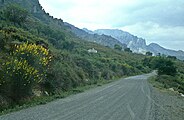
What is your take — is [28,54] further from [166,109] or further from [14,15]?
[14,15]

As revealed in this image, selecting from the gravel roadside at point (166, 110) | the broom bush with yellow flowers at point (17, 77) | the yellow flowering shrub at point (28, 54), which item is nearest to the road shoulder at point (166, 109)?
the gravel roadside at point (166, 110)

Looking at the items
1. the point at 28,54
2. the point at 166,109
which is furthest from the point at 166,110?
the point at 28,54

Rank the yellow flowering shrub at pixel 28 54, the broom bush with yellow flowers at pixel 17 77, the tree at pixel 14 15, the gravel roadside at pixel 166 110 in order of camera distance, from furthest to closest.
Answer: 1. the tree at pixel 14 15
2. the yellow flowering shrub at pixel 28 54
3. the broom bush with yellow flowers at pixel 17 77
4. the gravel roadside at pixel 166 110

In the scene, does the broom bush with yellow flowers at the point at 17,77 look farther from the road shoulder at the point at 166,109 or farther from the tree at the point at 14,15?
the tree at the point at 14,15

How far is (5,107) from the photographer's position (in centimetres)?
1777

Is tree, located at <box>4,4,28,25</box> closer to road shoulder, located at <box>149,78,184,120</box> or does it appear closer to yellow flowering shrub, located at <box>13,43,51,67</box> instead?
yellow flowering shrub, located at <box>13,43,51,67</box>

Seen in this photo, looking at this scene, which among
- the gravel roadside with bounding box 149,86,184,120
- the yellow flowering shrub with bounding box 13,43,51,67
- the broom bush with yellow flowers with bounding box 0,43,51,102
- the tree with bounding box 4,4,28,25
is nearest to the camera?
the gravel roadside with bounding box 149,86,184,120

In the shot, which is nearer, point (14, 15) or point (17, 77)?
point (17, 77)

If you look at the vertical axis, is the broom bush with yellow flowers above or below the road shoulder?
above

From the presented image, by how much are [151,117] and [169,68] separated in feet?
250

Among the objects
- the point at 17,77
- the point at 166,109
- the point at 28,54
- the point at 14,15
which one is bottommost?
the point at 166,109

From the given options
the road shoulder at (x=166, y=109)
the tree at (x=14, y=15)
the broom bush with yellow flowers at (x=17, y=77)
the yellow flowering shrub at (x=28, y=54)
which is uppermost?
the tree at (x=14, y=15)

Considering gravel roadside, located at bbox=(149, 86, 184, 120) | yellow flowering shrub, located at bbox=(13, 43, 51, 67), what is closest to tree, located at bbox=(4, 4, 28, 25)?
yellow flowering shrub, located at bbox=(13, 43, 51, 67)

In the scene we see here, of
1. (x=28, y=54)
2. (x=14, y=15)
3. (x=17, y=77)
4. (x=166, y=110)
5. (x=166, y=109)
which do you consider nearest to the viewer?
(x=17, y=77)
